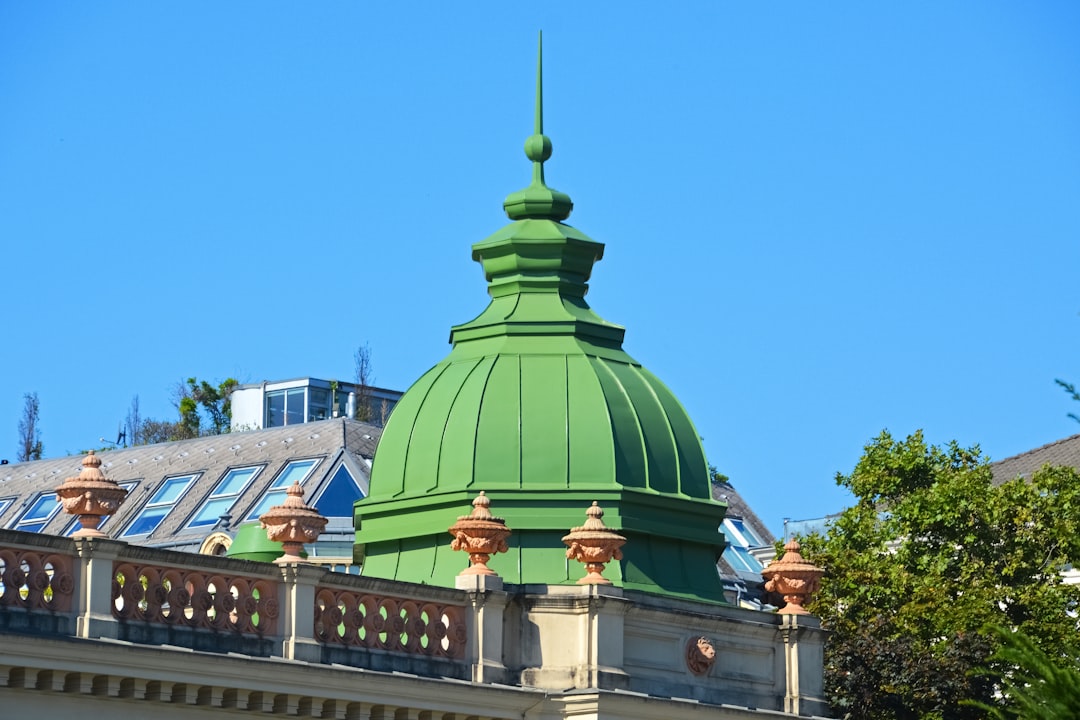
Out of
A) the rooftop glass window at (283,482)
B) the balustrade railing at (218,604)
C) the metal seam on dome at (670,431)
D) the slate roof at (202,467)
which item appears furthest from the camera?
the slate roof at (202,467)

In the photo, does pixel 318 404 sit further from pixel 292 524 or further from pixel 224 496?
pixel 292 524

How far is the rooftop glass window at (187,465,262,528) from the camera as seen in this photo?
200ft

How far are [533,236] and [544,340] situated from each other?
1545 millimetres

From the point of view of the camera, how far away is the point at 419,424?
3497 cm

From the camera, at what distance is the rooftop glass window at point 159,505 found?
6222 centimetres

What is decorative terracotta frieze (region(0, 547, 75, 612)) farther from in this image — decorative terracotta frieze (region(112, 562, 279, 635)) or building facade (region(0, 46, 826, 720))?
decorative terracotta frieze (region(112, 562, 279, 635))

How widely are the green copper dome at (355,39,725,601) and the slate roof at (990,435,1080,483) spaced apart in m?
33.4

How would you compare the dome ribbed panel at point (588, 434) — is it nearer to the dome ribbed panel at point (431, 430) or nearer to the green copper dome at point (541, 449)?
→ the green copper dome at point (541, 449)

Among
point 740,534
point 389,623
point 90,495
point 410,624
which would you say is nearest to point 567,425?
point 410,624

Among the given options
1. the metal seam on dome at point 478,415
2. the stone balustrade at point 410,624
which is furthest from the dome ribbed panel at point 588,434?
the stone balustrade at point 410,624

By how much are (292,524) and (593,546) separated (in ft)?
13.3

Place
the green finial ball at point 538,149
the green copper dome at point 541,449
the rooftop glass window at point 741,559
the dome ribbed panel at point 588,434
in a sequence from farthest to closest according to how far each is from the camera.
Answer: the rooftop glass window at point 741,559
the green finial ball at point 538,149
the dome ribbed panel at point 588,434
the green copper dome at point 541,449

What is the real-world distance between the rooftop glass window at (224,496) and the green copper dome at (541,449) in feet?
84.4

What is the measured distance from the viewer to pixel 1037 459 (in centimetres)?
6838
